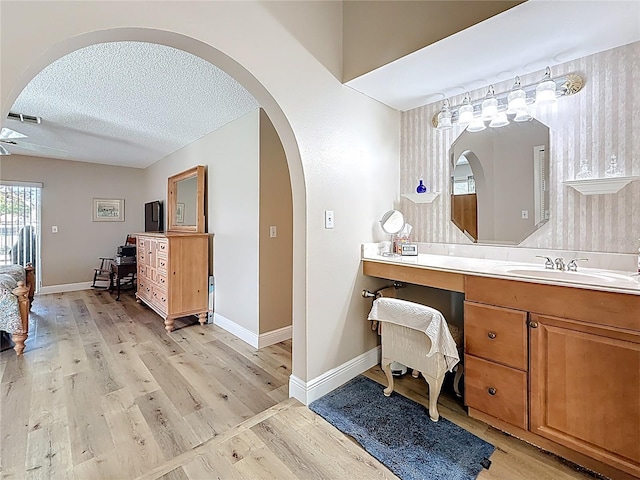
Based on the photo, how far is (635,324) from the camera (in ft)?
4.03

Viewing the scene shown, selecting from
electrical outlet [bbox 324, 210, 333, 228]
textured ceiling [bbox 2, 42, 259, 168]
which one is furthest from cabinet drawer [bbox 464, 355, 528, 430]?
textured ceiling [bbox 2, 42, 259, 168]

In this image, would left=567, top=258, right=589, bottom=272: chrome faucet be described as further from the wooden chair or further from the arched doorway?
the wooden chair

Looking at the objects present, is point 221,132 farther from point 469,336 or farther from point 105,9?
point 469,336

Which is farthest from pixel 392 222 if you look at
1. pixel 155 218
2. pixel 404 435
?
pixel 155 218

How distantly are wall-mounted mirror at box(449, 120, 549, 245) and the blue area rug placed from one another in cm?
126

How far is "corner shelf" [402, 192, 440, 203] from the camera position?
7.92 feet

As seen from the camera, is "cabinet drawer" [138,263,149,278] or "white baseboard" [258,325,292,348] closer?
"white baseboard" [258,325,292,348]

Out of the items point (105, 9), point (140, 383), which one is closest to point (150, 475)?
point (140, 383)

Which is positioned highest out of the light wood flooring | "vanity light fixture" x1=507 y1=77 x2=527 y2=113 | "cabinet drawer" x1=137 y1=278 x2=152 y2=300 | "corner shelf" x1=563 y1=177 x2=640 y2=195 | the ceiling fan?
the ceiling fan

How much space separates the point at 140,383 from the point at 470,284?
7.87ft

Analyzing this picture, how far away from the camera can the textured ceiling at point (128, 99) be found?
2156mm

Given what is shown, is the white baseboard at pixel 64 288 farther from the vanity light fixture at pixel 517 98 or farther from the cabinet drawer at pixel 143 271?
the vanity light fixture at pixel 517 98

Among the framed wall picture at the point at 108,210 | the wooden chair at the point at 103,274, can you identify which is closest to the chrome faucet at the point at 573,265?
the wooden chair at the point at 103,274

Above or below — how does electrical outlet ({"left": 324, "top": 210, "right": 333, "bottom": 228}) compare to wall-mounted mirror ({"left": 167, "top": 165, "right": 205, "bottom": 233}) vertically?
below
